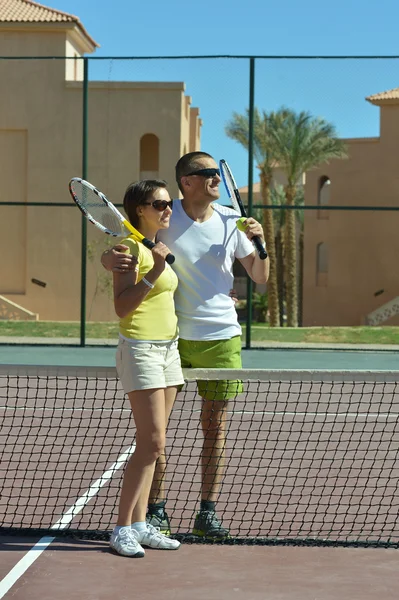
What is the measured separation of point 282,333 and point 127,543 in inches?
765

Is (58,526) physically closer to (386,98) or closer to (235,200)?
(235,200)

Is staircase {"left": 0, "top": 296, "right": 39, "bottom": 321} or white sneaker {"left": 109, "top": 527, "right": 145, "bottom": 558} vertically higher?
white sneaker {"left": 109, "top": 527, "right": 145, "bottom": 558}

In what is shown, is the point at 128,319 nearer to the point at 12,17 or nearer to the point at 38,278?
the point at 38,278

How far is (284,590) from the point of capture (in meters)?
4.22

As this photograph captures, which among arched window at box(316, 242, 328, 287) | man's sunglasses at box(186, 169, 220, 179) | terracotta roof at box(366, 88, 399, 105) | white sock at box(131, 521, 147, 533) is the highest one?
terracotta roof at box(366, 88, 399, 105)

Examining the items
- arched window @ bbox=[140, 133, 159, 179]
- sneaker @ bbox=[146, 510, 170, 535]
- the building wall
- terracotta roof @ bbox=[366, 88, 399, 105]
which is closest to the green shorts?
sneaker @ bbox=[146, 510, 170, 535]

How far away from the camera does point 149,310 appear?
4.70 meters

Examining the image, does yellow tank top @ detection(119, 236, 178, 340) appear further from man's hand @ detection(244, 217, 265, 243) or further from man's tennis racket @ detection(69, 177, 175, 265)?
man's hand @ detection(244, 217, 265, 243)

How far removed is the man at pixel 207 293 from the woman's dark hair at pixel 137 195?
0.18m

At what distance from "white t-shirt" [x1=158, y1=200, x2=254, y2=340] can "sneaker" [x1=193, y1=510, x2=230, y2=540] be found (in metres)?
0.83

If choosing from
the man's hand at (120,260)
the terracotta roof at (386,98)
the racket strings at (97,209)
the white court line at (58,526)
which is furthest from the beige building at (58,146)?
the man's hand at (120,260)

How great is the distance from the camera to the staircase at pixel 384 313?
3238cm

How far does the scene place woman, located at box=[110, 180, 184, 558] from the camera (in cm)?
457

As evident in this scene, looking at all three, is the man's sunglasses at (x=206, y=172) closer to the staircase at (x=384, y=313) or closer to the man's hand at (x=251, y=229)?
the man's hand at (x=251, y=229)
